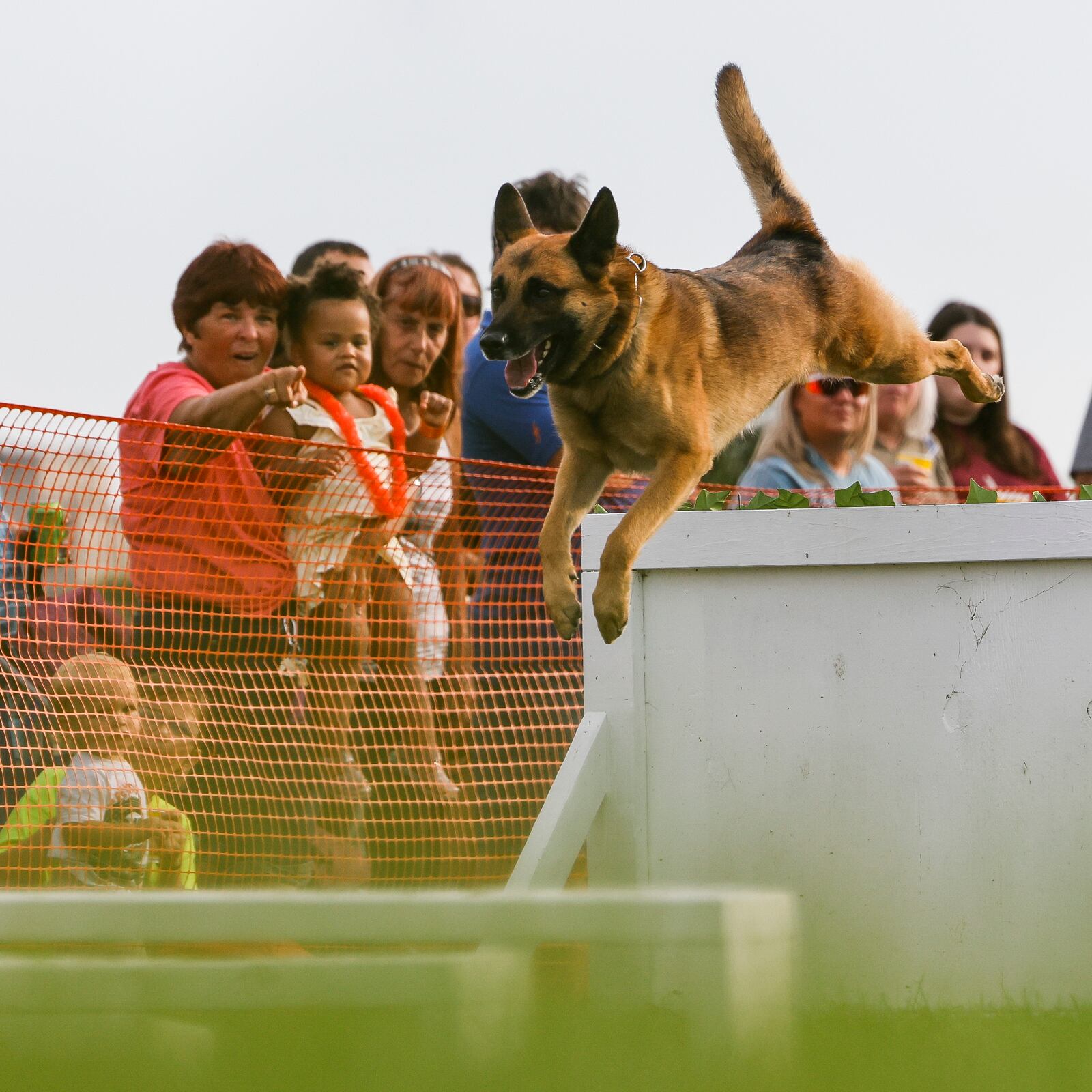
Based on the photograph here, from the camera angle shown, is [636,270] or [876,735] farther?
[876,735]

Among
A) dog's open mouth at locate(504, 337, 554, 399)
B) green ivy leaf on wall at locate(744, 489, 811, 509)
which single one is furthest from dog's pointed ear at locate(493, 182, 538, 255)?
green ivy leaf on wall at locate(744, 489, 811, 509)

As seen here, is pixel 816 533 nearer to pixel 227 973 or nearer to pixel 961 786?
pixel 961 786

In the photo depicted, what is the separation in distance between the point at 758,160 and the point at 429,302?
1658mm

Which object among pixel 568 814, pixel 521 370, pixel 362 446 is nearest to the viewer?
pixel 521 370

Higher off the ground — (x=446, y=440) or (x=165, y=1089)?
(x=446, y=440)

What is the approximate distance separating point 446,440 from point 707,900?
11.8 feet

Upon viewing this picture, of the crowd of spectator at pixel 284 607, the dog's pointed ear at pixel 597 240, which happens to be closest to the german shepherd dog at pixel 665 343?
the dog's pointed ear at pixel 597 240

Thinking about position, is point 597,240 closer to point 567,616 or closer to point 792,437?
point 567,616

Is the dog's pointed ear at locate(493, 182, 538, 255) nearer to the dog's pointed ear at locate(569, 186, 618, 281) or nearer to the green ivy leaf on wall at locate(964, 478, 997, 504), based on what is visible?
the dog's pointed ear at locate(569, 186, 618, 281)

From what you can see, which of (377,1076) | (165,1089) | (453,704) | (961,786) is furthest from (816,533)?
(165,1089)

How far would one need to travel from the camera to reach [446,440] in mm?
5219

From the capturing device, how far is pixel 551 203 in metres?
4.14

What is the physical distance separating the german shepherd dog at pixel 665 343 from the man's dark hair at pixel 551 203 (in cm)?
73

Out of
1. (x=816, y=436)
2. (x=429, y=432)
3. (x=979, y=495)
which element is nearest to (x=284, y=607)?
(x=429, y=432)
